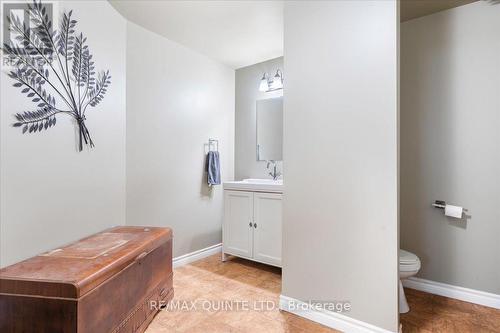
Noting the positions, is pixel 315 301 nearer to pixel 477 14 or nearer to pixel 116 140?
pixel 116 140

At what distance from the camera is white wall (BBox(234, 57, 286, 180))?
3.37m

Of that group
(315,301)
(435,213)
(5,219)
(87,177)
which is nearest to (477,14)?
(435,213)

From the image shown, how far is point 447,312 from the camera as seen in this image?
1.98 meters

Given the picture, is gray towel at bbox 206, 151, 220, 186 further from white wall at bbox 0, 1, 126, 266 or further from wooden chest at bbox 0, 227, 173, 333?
wooden chest at bbox 0, 227, 173, 333

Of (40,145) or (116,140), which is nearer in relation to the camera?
(40,145)

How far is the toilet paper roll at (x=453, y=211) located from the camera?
2.12 m

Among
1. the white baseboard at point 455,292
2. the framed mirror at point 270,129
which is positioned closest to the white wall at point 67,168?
the framed mirror at point 270,129

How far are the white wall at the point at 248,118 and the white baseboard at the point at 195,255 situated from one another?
Answer: 954 mm

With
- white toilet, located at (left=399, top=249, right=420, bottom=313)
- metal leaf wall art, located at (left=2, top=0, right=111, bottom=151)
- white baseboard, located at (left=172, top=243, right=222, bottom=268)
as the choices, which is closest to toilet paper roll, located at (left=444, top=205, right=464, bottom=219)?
white toilet, located at (left=399, top=249, right=420, bottom=313)

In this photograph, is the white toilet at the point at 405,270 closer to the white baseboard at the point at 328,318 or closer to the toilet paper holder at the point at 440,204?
the white baseboard at the point at 328,318

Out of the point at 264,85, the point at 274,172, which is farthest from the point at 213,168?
the point at 264,85

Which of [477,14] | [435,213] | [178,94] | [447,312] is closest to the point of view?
[447,312]

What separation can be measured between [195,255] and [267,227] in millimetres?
966

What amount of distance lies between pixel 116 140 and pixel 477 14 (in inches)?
123
